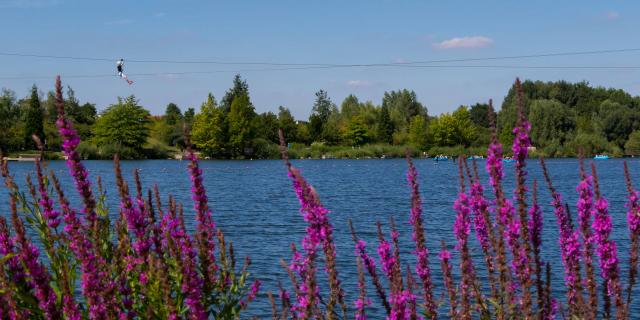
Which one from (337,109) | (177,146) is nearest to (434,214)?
(177,146)

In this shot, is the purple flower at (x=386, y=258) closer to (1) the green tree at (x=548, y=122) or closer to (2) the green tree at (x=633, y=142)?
(1) the green tree at (x=548, y=122)

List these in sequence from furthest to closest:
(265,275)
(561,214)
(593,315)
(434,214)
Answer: (434,214) < (265,275) < (561,214) < (593,315)

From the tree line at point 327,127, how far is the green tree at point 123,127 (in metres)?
0.18

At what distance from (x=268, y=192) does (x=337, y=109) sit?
430 feet

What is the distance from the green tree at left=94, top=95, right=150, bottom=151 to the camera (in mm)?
127750

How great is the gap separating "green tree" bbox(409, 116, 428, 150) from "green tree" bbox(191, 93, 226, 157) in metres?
40.8

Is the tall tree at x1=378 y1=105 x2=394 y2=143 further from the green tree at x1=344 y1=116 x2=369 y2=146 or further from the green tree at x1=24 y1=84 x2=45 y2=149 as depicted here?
the green tree at x1=24 y1=84 x2=45 y2=149

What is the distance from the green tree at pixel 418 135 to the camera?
152000 mm

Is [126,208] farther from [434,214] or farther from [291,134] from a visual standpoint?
[291,134]

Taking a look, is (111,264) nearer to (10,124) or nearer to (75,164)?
(75,164)

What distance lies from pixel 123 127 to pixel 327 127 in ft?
154

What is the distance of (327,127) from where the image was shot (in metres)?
157

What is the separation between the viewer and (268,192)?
58344mm

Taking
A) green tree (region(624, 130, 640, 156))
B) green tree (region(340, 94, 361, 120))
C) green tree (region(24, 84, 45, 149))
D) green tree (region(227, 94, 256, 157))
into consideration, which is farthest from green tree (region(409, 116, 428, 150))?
green tree (region(24, 84, 45, 149))
